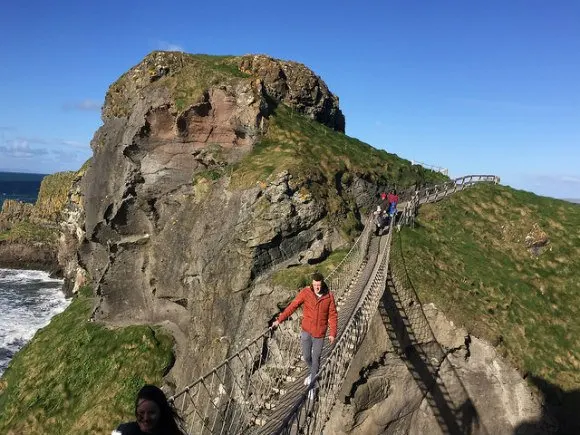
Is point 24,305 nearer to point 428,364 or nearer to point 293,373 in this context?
point 293,373

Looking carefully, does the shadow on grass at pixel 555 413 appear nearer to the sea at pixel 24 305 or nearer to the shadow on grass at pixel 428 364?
the shadow on grass at pixel 428 364

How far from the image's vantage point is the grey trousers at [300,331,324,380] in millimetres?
9969

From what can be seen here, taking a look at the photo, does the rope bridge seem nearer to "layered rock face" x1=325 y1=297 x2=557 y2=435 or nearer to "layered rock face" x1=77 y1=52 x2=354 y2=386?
"layered rock face" x1=77 y1=52 x2=354 y2=386

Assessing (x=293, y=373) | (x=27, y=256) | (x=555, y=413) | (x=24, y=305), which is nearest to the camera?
(x=293, y=373)

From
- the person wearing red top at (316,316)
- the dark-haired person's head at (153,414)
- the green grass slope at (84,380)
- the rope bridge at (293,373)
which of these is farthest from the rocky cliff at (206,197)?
the dark-haired person's head at (153,414)

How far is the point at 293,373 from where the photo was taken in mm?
12859

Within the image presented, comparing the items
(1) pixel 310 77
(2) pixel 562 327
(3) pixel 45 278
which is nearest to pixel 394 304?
(2) pixel 562 327

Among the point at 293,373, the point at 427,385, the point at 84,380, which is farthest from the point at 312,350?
the point at 84,380

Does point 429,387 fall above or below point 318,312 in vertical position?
below

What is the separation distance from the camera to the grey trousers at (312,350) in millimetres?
→ 9969

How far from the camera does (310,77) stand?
3619 cm

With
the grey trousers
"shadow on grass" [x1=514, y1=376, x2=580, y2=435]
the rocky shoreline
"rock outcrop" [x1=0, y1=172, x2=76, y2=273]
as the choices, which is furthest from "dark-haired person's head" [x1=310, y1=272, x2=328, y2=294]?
the rocky shoreline

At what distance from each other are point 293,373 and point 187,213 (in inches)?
475

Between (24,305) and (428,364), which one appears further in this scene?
(24,305)
